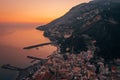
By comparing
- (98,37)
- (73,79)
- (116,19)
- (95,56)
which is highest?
(116,19)

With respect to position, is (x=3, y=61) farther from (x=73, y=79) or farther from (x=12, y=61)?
(x=73, y=79)

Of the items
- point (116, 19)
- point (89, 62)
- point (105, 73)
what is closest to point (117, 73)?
point (105, 73)

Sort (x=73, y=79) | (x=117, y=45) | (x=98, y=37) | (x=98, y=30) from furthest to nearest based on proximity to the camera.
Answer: (x=98, y=30)
(x=98, y=37)
(x=117, y=45)
(x=73, y=79)

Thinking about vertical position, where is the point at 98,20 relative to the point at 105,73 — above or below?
above

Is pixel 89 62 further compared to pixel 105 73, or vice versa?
pixel 89 62

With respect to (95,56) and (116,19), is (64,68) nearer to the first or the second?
(95,56)

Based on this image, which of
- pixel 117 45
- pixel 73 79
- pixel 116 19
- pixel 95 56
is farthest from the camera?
pixel 116 19

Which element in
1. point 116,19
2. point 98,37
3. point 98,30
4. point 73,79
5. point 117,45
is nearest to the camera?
point 73,79

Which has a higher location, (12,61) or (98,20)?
(98,20)

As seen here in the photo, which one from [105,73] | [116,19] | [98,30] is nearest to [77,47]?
[98,30]
